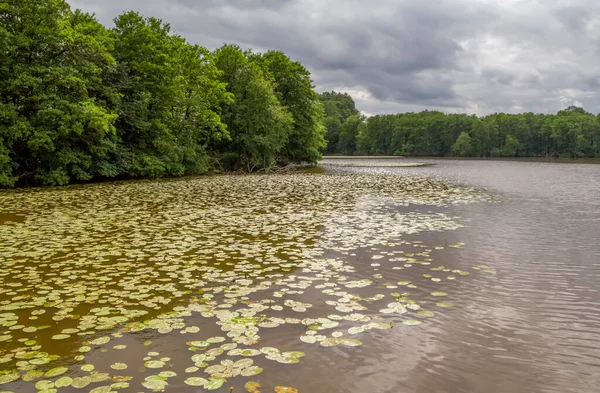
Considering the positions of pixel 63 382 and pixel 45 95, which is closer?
pixel 63 382

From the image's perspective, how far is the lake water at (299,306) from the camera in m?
3.63

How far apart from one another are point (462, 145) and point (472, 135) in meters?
8.69

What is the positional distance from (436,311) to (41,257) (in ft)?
22.8

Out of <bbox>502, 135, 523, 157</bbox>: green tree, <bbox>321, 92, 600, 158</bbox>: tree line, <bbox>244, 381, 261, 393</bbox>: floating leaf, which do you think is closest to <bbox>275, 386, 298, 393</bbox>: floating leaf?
<bbox>244, 381, 261, 393</bbox>: floating leaf

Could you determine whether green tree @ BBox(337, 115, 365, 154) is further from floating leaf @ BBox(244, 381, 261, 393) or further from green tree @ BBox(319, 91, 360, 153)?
floating leaf @ BBox(244, 381, 261, 393)

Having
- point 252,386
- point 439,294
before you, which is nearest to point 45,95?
point 439,294

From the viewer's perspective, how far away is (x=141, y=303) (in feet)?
17.4

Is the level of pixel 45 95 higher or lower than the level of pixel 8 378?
higher

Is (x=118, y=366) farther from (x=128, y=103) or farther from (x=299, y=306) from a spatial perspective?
(x=128, y=103)

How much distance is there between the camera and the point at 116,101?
2614cm

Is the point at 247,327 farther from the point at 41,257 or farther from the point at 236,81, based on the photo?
the point at 236,81

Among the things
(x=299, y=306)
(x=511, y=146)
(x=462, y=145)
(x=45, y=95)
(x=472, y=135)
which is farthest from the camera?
(x=472, y=135)

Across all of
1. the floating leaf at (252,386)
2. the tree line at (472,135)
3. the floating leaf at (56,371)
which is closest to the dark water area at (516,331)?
the floating leaf at (252,386)

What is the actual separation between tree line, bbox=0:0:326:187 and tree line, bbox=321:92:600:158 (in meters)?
87.2
